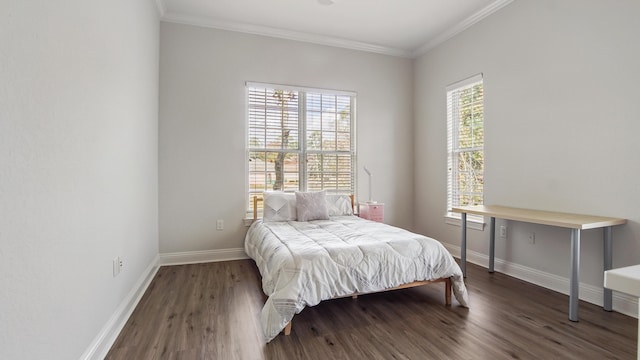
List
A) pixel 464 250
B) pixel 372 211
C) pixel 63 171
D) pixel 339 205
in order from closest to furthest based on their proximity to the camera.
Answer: pixel 63 171 → pixel 464 250 → pixel 339 205 → pixel 372 211

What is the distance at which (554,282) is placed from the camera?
287 cm

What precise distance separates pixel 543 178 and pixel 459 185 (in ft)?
3.74

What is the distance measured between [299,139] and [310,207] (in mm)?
1067

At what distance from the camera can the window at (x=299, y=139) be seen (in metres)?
4.04

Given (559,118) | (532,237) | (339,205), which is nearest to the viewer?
(559,118)

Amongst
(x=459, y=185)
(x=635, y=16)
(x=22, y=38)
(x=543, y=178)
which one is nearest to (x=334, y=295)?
(x=22, y=38)

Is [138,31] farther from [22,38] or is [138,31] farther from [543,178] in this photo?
[543,178]

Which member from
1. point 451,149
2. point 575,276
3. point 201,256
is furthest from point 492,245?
point 201,256

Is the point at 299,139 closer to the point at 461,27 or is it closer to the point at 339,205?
the point at 339,205

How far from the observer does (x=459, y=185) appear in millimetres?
4043

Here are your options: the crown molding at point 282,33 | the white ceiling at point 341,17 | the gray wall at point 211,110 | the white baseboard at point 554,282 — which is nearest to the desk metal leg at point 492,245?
the white baseboard at point 554,282

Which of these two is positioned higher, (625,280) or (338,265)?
(625,280)

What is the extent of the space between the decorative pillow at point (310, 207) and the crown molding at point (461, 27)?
2.70 meters

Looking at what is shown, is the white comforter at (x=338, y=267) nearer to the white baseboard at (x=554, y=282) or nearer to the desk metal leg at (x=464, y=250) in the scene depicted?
the desk metal leg at (x=464, y=250)
